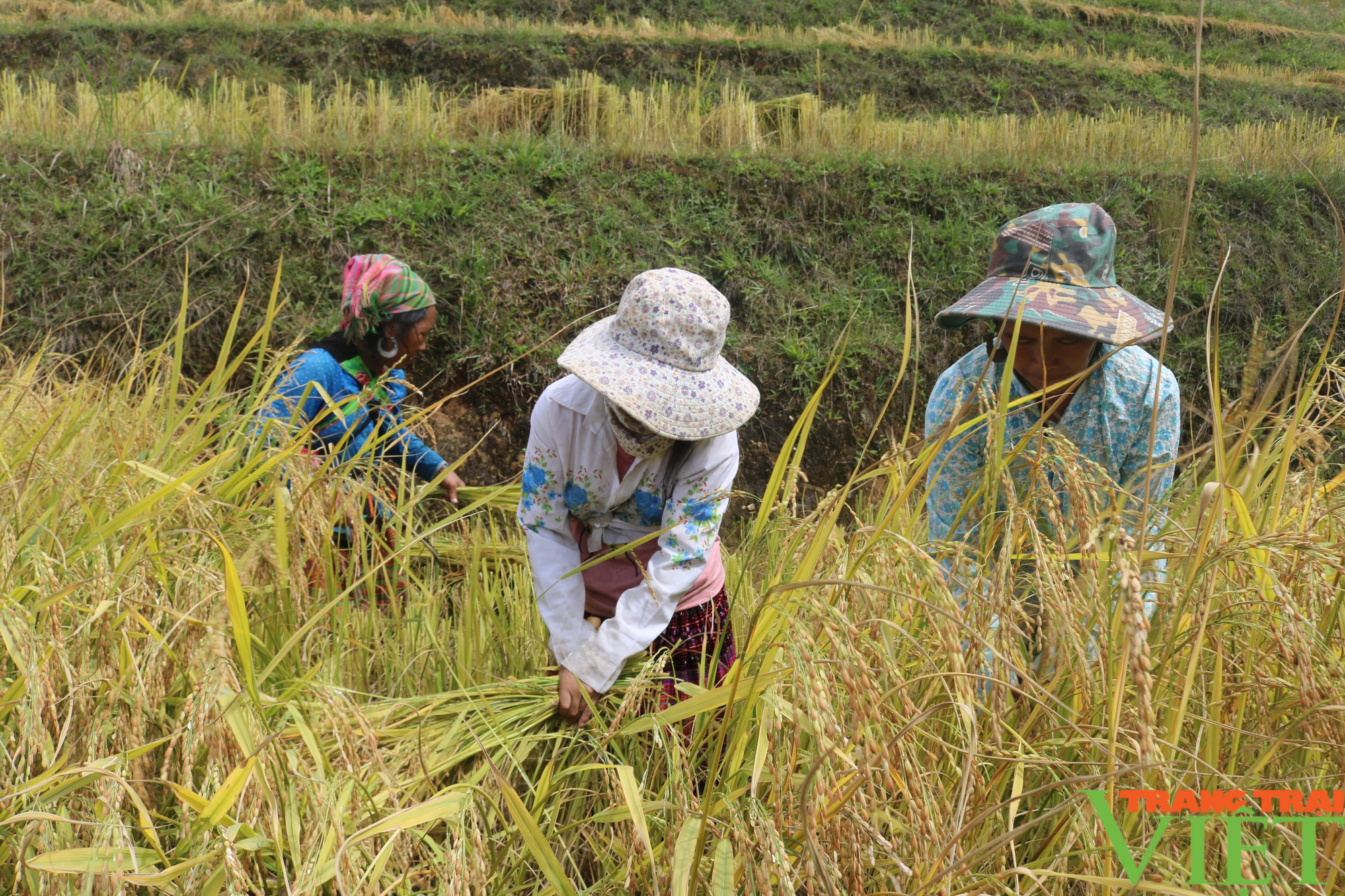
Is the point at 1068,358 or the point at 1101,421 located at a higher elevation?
the point at 1068,358

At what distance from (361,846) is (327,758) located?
0.19 metres

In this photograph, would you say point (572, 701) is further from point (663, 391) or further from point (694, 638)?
point (663, 391)

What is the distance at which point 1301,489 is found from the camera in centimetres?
125

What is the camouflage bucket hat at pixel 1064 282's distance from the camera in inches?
55.9

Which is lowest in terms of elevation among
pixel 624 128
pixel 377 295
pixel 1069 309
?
pixel 377 295

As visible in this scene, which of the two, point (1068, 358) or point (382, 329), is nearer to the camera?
point (1068, 358)

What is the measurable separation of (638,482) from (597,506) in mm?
106

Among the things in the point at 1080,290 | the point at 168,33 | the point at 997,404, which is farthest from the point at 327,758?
the point at 168,33

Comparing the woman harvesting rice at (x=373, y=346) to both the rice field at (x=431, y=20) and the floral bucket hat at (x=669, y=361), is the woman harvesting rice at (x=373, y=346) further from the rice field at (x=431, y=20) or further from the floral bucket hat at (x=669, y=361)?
A: the rice field at (x=431, y=20)

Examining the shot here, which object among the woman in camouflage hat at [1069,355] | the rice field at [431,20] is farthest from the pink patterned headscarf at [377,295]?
the rice field at [431,20]

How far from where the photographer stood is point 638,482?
1.64 m

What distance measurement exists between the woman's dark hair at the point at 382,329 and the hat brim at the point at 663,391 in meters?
1.21

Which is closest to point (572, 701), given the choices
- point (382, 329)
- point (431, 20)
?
point (382, 329)

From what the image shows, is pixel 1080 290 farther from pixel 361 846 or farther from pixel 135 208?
pixel 135 208
